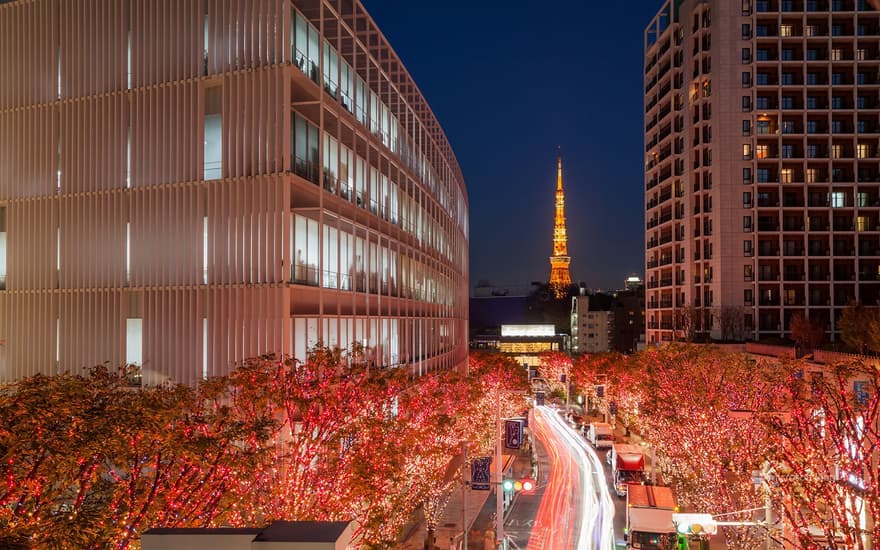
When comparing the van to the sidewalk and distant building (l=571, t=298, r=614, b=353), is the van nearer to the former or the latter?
the sidewalk

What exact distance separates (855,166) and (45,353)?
73.0m

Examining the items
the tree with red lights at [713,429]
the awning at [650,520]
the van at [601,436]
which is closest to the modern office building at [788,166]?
the van at [601,436]

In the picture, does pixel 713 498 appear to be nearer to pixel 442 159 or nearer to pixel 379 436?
pixel 379 436

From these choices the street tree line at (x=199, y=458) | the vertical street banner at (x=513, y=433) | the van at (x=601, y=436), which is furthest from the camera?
the van at (x=601, y=436)

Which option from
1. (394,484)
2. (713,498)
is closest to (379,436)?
(394,484)

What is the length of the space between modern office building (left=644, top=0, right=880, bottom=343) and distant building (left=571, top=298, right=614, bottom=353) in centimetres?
7472

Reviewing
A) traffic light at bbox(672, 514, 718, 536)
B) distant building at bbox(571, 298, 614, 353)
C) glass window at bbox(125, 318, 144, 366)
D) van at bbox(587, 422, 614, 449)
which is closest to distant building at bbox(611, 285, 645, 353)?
distant building at bbox(571, 298, 614, 353)

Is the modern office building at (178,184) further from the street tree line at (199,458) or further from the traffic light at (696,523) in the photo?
the traffic light at (696,523)

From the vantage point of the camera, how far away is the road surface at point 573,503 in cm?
3064

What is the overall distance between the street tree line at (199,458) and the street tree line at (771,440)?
1010 cm

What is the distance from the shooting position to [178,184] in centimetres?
2856

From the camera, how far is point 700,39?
243 feet

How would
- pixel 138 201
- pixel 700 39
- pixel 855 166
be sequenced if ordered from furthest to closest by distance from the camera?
1. pixel 700 39
2. pixel 855 166
3. pixel 138 201

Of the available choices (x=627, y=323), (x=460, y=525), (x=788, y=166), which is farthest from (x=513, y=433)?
(x=627, y=323)
